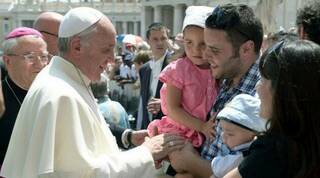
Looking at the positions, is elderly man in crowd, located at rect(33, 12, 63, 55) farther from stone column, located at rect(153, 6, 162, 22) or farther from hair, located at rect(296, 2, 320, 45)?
stone column, located at rect(153, 6, 162, 22)

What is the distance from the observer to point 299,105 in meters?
1.92

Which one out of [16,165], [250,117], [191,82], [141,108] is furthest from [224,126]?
[141,108]

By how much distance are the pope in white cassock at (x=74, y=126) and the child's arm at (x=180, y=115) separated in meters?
0.15

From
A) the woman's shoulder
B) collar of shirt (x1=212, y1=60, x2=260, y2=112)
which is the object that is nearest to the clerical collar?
collar of shirt (x1=212, y1=60, x2=260, y2=112)

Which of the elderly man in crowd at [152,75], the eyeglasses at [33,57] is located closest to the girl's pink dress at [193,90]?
the eyeglasses at [33,57]

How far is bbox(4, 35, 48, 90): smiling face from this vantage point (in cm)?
379

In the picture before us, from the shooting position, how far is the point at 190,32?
3094 mm

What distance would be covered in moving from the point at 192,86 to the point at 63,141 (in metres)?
0.88

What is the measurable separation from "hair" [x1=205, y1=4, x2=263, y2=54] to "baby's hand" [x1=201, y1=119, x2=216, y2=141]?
0.42 metres

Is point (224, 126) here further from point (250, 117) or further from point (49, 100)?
point (49, 100)

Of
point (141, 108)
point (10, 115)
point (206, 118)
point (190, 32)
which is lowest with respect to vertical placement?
point (141, 108)

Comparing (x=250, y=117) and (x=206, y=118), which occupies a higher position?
(x=250, y=117)

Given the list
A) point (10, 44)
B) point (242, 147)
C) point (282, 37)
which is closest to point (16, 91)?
point (10, 44)

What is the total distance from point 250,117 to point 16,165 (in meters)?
1.17
